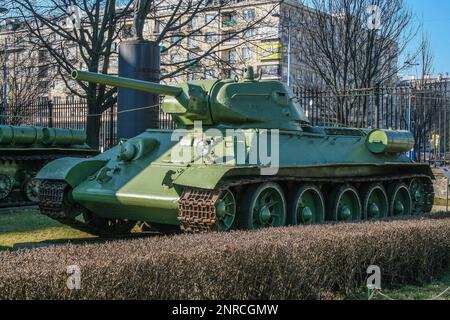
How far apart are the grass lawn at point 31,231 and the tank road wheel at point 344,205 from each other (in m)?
4.13

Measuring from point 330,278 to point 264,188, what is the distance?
11.2ft

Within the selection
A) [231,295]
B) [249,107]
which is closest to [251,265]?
[231,295]

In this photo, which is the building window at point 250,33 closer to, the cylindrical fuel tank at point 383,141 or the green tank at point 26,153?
the green tank at point 26,153

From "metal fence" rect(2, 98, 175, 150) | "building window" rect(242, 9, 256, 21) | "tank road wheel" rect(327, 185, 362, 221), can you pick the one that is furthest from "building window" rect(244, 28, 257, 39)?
"tank road wheel" rect(327, 185, 362, 221)

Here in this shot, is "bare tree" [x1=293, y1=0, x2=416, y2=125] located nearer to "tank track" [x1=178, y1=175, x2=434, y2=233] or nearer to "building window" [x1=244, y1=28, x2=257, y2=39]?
"building window" [x1=244, y1=28, x2=257, y2=39]

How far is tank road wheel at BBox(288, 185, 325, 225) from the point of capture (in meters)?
10.7

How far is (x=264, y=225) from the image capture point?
1008cm

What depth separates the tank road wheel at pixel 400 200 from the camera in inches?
521

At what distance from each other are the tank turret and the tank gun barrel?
2 centimetres

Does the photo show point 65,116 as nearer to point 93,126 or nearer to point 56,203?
point 93,126

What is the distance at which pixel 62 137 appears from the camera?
56.0 ft

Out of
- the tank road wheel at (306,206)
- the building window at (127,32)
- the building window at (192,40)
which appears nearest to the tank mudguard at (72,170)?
the tank road wheel at (306,206)

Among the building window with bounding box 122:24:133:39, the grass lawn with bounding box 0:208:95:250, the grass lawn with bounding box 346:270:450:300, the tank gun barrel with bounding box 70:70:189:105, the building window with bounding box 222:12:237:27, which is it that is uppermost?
the building window with bounding box 222:12:237:27
